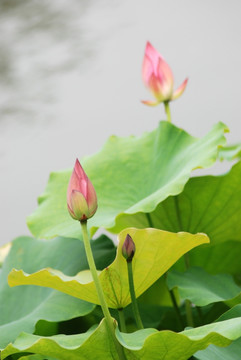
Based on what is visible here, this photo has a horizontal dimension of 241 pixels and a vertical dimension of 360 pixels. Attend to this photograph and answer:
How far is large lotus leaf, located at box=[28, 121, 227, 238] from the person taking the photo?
758 millimetres

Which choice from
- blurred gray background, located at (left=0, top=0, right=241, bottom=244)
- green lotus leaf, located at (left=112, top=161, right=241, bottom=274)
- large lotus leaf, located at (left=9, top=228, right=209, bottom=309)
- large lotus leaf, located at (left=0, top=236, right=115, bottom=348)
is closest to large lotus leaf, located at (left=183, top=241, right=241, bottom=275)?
green lotus leaf, located at (left=112, top=161, right=241, bottom=274)

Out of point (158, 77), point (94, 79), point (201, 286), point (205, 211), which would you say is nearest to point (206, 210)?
point (205, 211)

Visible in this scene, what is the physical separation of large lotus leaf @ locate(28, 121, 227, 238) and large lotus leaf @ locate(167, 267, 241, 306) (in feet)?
0.31

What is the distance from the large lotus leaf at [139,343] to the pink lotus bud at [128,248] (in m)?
0.06

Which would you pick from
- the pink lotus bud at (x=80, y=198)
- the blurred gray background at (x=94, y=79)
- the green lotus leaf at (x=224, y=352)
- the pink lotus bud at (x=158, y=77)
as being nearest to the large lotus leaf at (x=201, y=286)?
the green lotus leaf at (x=224, y=352)

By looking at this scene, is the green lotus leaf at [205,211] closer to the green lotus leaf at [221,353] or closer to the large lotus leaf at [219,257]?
the large lotus leaf at [219,257]

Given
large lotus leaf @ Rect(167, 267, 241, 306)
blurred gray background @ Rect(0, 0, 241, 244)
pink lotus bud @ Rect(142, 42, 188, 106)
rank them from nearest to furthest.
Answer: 1. large lotus leaf @ Rect(167, 267, 241, 306)
2. pink lotus bud @ Rect(142, 42, 188, 106)
3. blurred gray background @ Rect(0, 0, 241, 244)

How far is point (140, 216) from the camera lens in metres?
0.78

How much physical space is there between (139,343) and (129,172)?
37cm

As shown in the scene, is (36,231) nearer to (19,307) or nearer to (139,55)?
(19,307)

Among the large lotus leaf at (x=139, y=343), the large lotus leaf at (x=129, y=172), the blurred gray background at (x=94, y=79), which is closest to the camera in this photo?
the large lotus leaf at (x=139, y=343)

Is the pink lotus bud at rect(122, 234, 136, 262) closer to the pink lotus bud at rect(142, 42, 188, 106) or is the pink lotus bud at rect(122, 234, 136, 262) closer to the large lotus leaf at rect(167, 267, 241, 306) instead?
the large lotus leaf at rect(167, 267, 241, 306)

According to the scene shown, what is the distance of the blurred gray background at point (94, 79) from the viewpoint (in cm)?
286

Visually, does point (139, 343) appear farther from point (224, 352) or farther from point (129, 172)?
point (129, 172)
